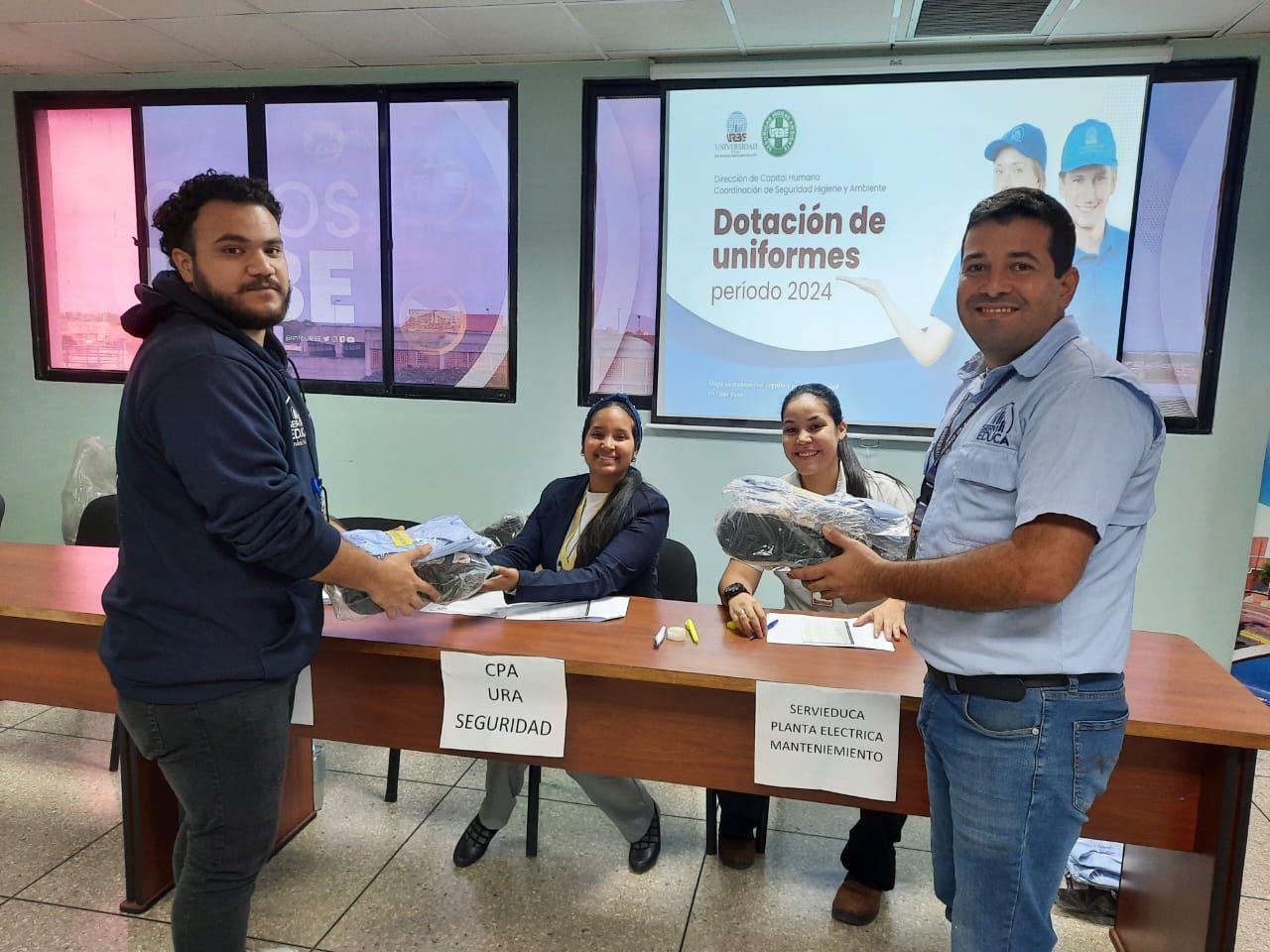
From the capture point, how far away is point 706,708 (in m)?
1.59

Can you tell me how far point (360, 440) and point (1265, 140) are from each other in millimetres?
4038

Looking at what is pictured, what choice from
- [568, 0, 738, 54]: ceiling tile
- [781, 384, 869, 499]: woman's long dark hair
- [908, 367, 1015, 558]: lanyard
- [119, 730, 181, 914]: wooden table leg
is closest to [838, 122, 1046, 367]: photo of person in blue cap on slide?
[568, 0, 738, 54]: ceiling tile

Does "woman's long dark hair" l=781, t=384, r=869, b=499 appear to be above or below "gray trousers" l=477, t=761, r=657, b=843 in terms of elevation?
above

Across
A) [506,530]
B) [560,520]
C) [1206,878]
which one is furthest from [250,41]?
[1206,878]

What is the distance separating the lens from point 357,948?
70.3 inches

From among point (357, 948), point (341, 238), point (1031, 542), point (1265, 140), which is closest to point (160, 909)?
point (357, 948)

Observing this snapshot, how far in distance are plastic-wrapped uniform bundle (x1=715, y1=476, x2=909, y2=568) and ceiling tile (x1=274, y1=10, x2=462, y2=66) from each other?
2587 mm

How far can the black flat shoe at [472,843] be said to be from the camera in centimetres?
209

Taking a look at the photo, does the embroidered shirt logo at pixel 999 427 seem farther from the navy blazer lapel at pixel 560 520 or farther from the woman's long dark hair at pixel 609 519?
the navy blazer lapel at pixel 560 520

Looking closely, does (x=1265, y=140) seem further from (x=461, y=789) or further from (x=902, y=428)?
(x=461, y=789)

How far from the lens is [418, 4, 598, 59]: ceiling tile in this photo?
2949 mm

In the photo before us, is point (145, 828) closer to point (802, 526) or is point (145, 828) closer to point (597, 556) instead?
point (597, 556)

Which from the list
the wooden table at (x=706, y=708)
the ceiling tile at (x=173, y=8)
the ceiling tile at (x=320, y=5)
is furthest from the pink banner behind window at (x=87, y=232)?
the wooden table at (x=706, y=708)

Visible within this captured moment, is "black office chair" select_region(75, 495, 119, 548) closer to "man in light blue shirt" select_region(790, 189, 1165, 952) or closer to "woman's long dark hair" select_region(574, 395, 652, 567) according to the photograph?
"woman's long dark hair" select_region(574, 395, 652, 567)
